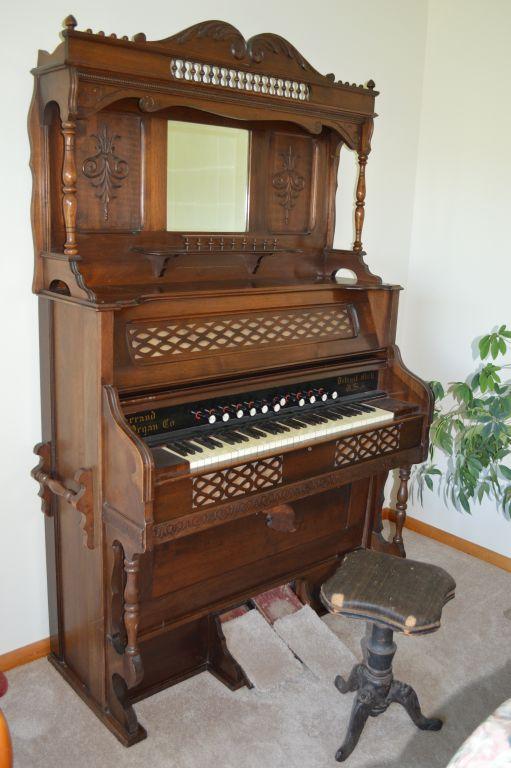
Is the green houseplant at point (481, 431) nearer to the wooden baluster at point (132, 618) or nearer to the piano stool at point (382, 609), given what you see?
the piano stool at point (382, 609)

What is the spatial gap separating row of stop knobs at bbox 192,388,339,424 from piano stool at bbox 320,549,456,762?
1.74ft

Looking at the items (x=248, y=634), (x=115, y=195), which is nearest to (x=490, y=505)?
(x=248, y=634)

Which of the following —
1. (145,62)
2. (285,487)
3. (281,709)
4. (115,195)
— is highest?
(145,62)

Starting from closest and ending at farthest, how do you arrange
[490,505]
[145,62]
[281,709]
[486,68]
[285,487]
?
[145,62] → [285,487] → [281,709] → [486,68] → [490,505]

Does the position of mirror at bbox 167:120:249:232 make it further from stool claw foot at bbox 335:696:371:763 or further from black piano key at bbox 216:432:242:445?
stool claw foot at bbox 335:696:371:763

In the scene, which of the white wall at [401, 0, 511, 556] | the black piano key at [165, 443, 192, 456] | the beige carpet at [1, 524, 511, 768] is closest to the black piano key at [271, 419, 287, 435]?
the black piano key at [165, 443, 192, 456]

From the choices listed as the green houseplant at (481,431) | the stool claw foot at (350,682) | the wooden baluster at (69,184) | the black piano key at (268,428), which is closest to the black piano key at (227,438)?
the black piano key at (268,428)

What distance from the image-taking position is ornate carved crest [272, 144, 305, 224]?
104 inches

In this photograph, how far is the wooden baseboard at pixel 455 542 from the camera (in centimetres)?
332

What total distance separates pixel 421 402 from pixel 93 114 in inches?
57.8

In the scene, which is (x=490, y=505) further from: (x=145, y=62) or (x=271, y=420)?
(x=145, y=62)

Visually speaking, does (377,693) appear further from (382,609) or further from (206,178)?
(206,178)

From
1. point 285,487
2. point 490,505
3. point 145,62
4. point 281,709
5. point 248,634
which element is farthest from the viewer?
point 490,505

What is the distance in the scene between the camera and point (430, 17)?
3.25m
